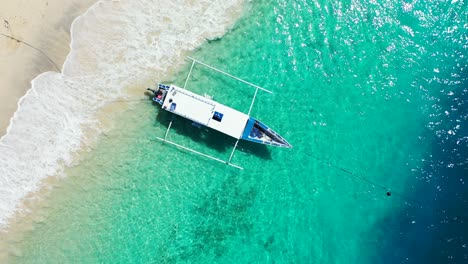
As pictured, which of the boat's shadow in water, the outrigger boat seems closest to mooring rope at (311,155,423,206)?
the boat's shadow in water

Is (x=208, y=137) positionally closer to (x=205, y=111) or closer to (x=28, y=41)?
(x=205, y=111)

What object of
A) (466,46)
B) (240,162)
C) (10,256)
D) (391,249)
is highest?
(466,46)

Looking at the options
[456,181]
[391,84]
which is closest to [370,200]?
[456,181]

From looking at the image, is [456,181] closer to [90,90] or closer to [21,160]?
[90,90]

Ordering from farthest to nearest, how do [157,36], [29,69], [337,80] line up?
[337,80]
[157,36]
[29,69]

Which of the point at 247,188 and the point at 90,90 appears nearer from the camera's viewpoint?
the point at 90,90

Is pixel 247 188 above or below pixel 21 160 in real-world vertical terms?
above
